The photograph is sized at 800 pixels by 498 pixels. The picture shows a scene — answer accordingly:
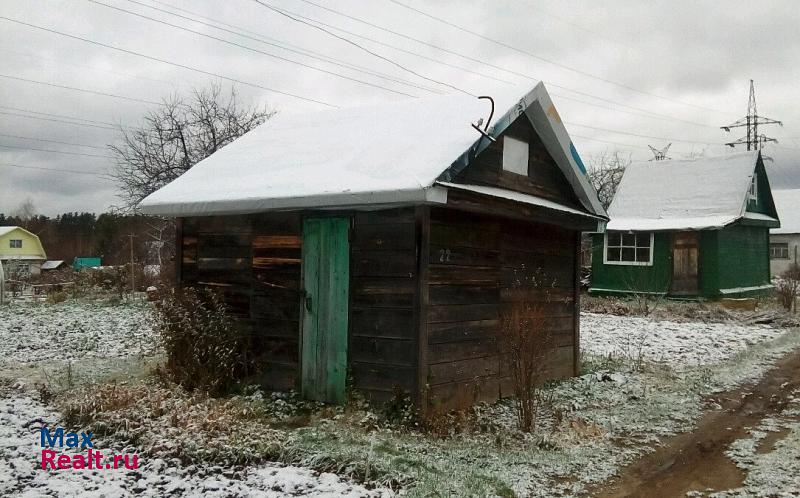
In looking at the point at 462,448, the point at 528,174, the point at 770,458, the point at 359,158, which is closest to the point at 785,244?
the point at 528,174

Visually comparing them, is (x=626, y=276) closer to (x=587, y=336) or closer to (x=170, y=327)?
(x=587, y=336)

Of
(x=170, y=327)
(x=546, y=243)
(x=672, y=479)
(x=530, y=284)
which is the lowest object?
(x=672, y=479)

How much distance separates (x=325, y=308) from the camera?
7.40 meters

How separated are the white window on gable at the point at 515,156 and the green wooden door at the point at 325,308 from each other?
2.31m

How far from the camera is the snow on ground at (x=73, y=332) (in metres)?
11.0

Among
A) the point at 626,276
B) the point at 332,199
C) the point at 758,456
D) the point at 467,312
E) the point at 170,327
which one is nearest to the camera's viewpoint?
the point at 758,456

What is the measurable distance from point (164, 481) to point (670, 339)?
11280 mm

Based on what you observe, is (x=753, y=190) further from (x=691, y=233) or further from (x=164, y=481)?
(x=164, y=481)

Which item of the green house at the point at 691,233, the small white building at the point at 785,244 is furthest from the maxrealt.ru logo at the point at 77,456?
the small white building at the point at 785,244

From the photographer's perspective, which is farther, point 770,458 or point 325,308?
point 325,308

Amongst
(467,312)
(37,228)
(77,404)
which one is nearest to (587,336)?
(467,312)

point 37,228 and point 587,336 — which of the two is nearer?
point 587,336

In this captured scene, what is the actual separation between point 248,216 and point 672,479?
563cm

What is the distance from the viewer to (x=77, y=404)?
6.70 meters
